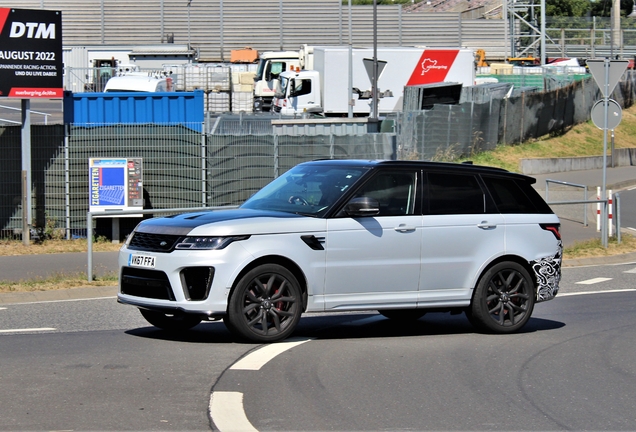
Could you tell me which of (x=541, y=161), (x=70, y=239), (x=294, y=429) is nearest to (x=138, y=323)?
(x=294, y=429)

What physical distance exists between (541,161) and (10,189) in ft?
65.4

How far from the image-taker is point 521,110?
1431 inches

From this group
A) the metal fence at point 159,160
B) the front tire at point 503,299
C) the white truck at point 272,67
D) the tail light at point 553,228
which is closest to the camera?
the front tire at point 503,299

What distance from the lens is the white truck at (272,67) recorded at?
162 ft

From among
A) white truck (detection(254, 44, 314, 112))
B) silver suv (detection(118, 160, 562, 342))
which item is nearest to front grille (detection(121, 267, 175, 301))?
silver suv (detection(118, 160, 562, 342))

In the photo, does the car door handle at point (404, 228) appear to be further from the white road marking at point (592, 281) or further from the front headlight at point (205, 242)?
the white road marking at point (592, 281)

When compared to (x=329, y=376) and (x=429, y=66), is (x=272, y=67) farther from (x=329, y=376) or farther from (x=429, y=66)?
(x=329, y=376)

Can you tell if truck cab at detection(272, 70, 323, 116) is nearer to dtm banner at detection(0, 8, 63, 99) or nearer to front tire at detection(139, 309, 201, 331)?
dtm banner at detection(0, 8, 63, 99)

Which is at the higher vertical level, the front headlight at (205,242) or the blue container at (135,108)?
the blue container at (135,108)

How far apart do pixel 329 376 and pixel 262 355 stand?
0.90m

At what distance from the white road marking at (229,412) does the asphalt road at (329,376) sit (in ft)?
0.10

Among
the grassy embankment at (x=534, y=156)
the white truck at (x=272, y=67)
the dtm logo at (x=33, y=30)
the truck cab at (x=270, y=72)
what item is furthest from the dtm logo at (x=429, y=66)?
the dtm logo at (x=33, y=30)

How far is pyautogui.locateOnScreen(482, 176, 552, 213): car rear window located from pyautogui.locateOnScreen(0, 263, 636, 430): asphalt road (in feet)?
4.36

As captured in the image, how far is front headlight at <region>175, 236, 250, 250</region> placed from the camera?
28.2 ft
